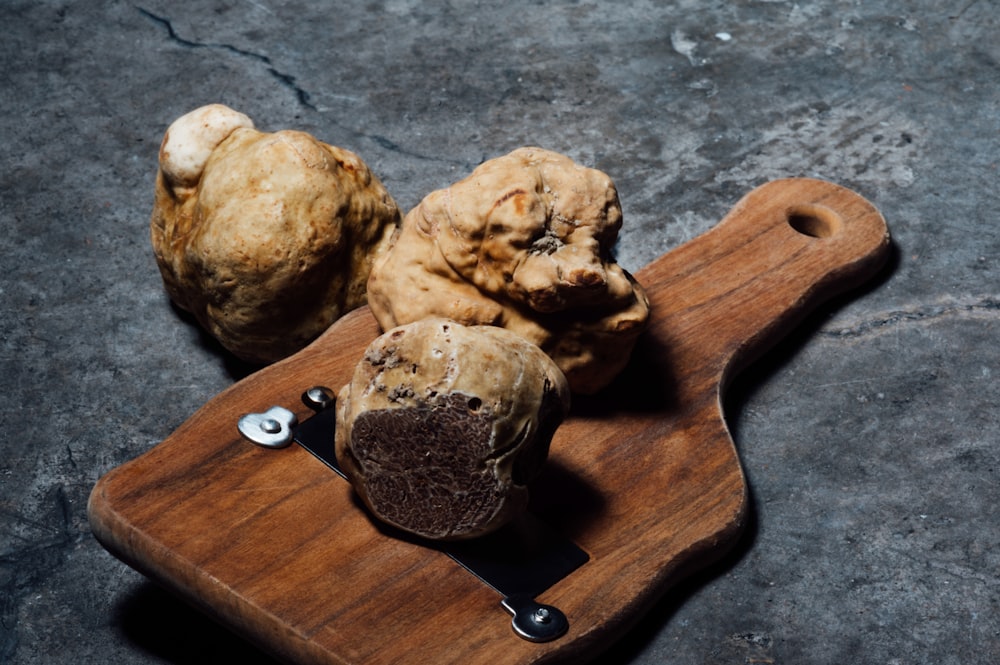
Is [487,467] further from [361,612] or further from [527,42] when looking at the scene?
[527,42]

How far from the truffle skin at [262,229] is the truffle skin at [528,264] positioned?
0.26 meters

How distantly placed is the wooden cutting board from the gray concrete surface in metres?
0.15

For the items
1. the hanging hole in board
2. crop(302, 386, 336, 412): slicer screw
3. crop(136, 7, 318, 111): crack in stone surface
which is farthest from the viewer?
crop(136, 7, 318, 111): crack in stone surface

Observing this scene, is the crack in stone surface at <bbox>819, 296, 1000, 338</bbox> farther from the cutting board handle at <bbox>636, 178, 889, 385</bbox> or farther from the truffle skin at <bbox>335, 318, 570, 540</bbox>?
the truffle skin at <bbox>335, 318, 570, 540</bbox>

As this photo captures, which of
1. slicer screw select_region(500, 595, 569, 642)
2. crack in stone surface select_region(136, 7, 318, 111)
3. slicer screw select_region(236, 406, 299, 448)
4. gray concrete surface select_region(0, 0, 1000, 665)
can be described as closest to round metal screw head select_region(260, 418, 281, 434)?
slicer screw select_region(236, 406, 299, 448)

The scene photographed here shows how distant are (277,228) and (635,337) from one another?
0.86m

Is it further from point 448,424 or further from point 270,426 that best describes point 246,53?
point 448,424

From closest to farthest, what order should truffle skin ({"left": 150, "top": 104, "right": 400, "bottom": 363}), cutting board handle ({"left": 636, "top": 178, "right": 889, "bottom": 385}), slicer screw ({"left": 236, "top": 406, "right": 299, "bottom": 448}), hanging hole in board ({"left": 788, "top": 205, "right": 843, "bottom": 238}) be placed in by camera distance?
slicer screw ({"left": 236, "top": 406, "right": 299, "bottom": 448}) → truffle skin ({"left": 150, "top": 104, "right": 400, "bottom": 363}) → cutting board handle ({"left": 636, "top": 178, "right": 889, "bottom": 385}) → hanging hole in board ({"left": 788, "top": 205, "right": 843, "bottom": 238})

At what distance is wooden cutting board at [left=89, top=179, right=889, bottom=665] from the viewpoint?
8.02 ft

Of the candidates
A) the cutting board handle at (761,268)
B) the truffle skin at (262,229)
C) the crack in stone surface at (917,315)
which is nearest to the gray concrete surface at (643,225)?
the crack in stone surface at (917,315)

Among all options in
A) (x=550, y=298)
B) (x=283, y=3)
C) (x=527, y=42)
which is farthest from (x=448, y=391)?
(x=283, y=3)

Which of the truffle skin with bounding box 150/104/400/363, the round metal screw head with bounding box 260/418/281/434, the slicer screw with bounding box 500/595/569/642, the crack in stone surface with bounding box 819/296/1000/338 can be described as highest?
the truffle skin with bounding box 150/104/400/363

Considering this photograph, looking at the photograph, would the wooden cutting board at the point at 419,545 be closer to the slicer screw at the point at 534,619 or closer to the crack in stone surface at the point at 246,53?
the slicer screw at the point at 534,619

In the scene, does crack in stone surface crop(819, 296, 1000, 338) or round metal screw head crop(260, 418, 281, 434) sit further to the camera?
crack in stone surface crop(819, 296, 1000, 338)
